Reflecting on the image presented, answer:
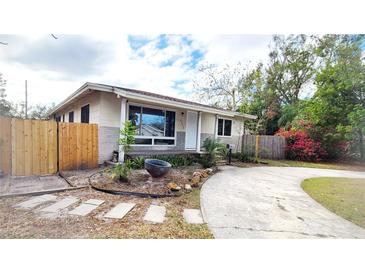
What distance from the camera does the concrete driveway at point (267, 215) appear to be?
2789 mm

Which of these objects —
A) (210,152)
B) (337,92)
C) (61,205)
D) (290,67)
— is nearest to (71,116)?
(210,152)

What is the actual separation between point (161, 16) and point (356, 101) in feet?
39.4

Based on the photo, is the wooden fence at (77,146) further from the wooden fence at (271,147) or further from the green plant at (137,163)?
the wooden fence at (271,147)

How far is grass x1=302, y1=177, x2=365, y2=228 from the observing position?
12.0ft

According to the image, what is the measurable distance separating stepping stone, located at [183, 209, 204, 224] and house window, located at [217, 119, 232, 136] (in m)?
9.09

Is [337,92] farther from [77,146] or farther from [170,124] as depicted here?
[77,146]

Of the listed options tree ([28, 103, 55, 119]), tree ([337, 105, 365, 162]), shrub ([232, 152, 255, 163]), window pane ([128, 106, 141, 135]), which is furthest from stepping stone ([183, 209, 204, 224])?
tree ([28, 103, 55, 119])

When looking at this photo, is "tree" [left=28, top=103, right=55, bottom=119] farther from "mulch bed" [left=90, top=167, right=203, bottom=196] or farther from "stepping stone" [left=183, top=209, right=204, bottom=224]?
"stepping stone" [left=183, top=209, right=204, bottom=224]

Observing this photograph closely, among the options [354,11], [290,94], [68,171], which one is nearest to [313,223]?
[354,11]

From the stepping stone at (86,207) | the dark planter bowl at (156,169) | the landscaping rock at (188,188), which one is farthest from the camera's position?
the dark planter bowl at (156,169)

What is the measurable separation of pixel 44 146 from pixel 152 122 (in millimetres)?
4192

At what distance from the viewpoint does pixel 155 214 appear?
324 cm

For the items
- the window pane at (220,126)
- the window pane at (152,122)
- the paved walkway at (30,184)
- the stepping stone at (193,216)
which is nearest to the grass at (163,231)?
the stepping stone at (193,216)

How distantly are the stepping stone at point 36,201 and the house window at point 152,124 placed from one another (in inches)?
164
